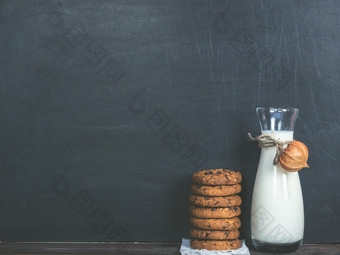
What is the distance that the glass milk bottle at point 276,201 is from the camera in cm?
103

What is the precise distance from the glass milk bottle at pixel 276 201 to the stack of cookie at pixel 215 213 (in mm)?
62

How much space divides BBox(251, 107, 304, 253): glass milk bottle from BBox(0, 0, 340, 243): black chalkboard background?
0.11 meters

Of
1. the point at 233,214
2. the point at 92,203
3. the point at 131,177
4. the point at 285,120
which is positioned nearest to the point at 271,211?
the point at 233,214

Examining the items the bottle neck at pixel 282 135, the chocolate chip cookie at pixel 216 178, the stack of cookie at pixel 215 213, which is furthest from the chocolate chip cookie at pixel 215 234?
the bottle neck at pixel 282 135

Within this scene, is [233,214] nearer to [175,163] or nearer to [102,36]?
[175,163]

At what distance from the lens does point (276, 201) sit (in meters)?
1.03

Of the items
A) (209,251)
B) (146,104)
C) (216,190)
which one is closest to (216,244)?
(209,251)

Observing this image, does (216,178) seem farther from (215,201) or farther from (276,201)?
(276,201)

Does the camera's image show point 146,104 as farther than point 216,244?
Yes

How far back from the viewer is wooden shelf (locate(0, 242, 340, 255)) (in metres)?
1.09

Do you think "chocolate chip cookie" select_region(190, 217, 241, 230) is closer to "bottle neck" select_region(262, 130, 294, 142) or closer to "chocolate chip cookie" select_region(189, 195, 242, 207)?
"chocolate chip cookie" select_region(189, 195, 242, 207)

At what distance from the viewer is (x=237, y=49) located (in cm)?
119

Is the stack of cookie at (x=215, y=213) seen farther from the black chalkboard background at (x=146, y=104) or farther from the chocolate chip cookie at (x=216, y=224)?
the black chalkboard background at (x=146, y=104)

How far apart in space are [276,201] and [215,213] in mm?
161
